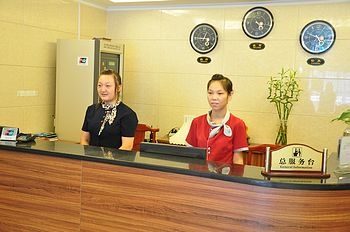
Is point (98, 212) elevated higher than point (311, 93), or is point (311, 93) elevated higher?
point (311, 93)

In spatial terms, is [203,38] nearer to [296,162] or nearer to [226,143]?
[226,143]

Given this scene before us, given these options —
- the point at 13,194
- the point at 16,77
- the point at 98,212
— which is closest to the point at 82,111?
the point at 16,77

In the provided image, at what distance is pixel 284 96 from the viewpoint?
425 cm

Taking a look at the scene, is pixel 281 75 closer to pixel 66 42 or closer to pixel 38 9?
pixel 66 42

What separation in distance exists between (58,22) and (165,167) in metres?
3.06

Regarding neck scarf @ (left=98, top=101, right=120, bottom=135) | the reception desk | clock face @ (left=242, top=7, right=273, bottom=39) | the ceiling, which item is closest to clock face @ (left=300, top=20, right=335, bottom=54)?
the ceiling

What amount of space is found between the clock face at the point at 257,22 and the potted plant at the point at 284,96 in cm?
48

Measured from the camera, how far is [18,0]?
3.86 m

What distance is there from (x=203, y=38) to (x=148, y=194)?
3051 mm

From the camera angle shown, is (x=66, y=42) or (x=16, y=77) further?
(x=66, y=42)

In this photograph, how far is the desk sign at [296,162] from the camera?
→ 1.80 meters

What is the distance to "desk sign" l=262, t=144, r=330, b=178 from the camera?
5.91 ft

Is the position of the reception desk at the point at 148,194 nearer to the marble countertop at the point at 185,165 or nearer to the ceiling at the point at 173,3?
the marble countertop at the point at 185,165

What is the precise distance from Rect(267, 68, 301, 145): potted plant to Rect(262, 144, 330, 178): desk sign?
8.01 feet
